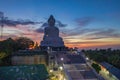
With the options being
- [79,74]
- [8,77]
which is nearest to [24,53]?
[8,77]

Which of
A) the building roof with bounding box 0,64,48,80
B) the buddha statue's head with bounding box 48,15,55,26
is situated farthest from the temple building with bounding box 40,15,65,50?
the building roof with bounding box 0,64,48,80

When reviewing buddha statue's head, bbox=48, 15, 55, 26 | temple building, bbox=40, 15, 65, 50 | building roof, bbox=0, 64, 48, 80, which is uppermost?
buddha statue's head, bbox=48, 15, 55, 26

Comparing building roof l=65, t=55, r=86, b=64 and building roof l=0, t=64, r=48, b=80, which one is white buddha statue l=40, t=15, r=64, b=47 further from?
building roof l=0, t=64, r=48, b=80

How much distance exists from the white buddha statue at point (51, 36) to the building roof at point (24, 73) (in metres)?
15.6

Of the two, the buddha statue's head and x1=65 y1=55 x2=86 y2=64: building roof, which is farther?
the buddha statue's head

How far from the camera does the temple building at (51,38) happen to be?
44.4 metres

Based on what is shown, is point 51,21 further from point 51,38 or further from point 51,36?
point 51,38

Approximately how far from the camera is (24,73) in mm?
27359

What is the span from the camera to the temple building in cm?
4439

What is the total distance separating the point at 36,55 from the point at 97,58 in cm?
2279

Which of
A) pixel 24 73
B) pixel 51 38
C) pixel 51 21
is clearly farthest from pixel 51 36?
pixel 24 73

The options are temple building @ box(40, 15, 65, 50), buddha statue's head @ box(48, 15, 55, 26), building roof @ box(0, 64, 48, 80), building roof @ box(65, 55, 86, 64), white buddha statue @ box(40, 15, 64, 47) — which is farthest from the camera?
buddha statue's head @ box(48, 15, 55, 26)

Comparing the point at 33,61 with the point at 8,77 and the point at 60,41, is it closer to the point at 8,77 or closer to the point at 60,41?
the point at 8,77

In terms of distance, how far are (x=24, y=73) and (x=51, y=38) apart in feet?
62.8
